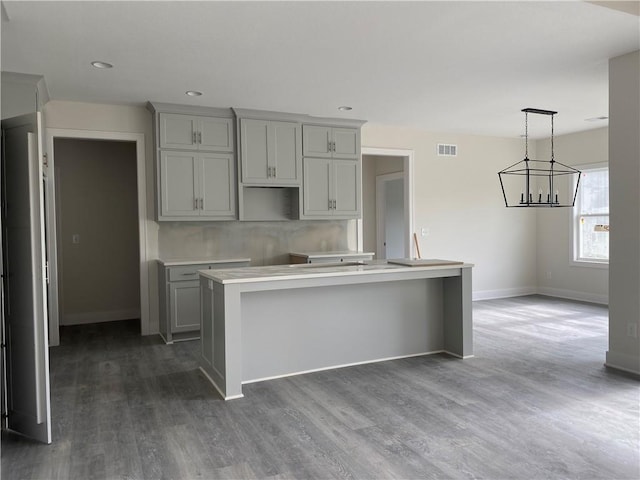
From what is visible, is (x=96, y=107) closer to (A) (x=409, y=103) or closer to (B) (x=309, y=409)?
(A) (x=409, y=103)

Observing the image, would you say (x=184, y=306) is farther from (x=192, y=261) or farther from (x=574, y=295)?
(x=574, y=295)

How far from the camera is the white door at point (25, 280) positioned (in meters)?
2.64

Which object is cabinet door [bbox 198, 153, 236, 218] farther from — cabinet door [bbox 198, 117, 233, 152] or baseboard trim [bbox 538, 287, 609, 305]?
baseboard trim [bbox 538, 287, 609, 305]

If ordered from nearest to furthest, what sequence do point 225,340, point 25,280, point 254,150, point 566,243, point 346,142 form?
1. point 25,280
2. point 225,340
3. point 254,150
4. point 346,142
5. point 566,243

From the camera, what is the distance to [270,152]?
18.5 feet

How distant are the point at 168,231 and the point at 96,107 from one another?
1.50 m

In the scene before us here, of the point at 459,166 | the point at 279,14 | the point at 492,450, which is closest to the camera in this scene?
the point at 492,450

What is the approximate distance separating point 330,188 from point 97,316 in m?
3.38

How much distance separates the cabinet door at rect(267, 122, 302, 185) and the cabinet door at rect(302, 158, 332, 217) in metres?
0.14

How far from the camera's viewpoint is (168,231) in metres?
5.60

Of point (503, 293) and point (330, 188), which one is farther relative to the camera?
point (503, 293)

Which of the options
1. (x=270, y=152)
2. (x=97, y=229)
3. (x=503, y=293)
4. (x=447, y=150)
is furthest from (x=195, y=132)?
(x=503, y=293)

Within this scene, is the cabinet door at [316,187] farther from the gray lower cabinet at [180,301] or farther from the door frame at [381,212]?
the door frame at [381,212]

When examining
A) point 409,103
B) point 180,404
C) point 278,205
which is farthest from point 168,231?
point 409,103
